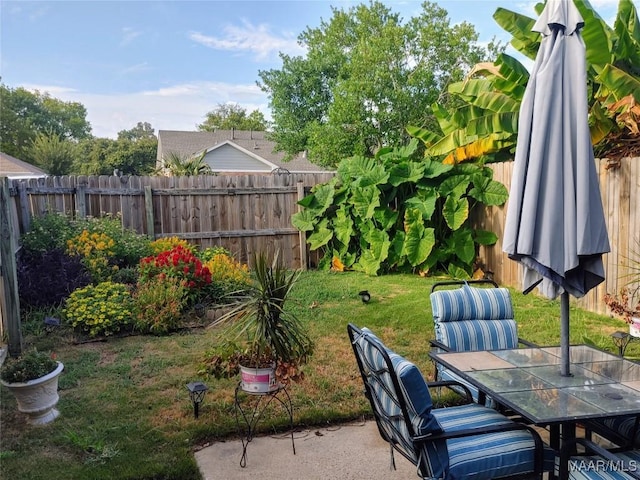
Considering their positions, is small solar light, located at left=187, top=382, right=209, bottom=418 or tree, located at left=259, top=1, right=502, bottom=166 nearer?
small solar light, located at left=187, top=382, right=209, bottom=418

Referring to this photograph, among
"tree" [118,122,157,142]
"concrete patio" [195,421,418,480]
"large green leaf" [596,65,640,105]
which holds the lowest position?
"concrete patio" [195,421,418,480]

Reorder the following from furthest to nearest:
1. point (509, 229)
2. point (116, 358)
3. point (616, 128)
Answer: point (616, 128) < point (116, 358) < point (509, 229)

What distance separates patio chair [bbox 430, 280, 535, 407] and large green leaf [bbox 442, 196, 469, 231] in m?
4.69

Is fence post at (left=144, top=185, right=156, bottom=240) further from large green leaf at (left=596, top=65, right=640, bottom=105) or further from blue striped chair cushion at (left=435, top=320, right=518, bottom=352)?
large green leaf at (left=596, top=65, right=640, bottom=105)

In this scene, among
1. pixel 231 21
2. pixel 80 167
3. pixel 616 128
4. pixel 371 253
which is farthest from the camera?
pixel 80 167

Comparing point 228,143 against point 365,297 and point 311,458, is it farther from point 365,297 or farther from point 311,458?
point 311,458

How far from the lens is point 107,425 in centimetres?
341

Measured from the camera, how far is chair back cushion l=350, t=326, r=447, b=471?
80.3 inches

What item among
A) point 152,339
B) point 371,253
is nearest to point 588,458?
point 152,339

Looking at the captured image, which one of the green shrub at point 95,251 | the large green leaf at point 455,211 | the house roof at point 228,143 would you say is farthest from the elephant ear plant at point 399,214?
the house roof at point 228,143

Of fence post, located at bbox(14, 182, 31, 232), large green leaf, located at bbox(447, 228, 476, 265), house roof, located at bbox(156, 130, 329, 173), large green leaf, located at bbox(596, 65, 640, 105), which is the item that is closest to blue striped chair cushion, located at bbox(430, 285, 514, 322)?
large green leaf, located at bbox(596, 65, 640, 105)

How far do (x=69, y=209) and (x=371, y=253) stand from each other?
5091 mm

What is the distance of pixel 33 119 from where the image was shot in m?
41.9

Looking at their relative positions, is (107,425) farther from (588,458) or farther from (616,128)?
(616,128)
